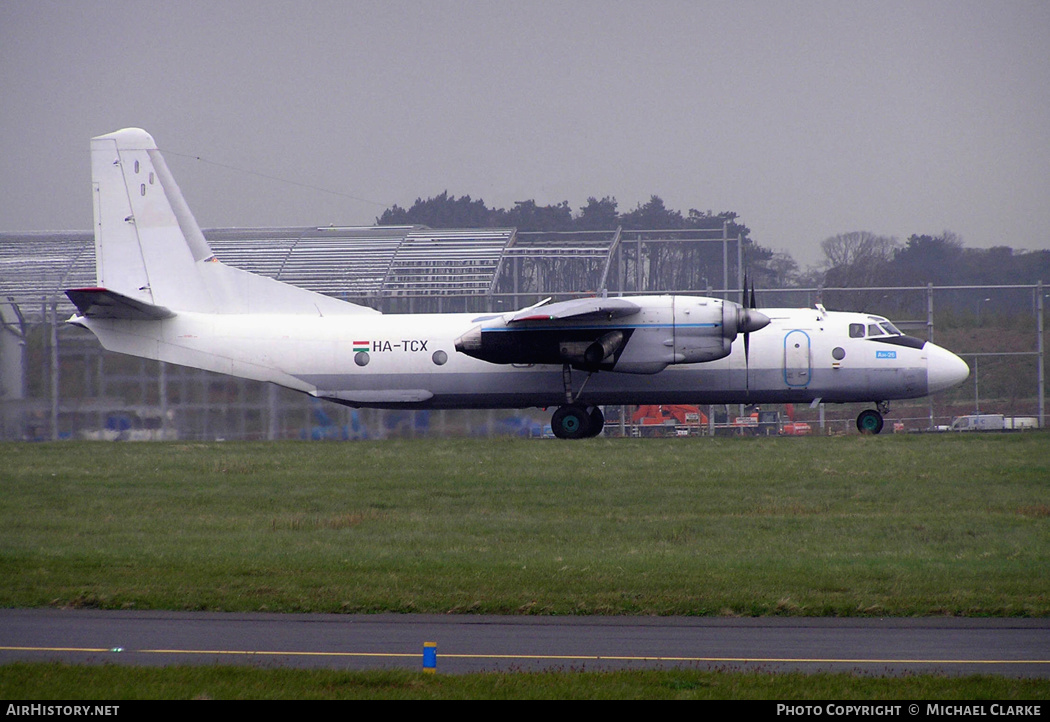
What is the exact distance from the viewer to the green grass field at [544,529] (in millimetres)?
11633

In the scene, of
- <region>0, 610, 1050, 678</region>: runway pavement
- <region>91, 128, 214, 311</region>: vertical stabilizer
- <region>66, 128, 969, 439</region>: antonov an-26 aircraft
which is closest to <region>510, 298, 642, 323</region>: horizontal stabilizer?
<region>66, 128, 969, 439</region>: antonov an-26 aircraft

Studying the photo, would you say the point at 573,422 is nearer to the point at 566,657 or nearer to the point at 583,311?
the point at 583,311

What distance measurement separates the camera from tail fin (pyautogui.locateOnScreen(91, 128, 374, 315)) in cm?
2711

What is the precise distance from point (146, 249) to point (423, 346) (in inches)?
310

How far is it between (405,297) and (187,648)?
23.5 m

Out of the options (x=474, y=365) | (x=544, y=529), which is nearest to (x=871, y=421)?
(x=474, y=365)

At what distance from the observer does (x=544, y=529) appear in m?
15.6

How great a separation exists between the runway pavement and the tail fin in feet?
55.2

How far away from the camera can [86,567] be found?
13555mm

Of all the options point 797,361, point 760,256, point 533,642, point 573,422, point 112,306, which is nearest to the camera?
point 533,642

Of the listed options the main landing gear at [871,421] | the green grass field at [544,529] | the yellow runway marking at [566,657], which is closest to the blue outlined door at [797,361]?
the main landing gear at [871,421]

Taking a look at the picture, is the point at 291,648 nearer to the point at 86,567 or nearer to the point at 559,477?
the point at 86,567

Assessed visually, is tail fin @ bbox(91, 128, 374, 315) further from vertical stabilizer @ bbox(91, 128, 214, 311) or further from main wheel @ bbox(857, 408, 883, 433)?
main wheel @ bbox(857, 408, 883, 433)

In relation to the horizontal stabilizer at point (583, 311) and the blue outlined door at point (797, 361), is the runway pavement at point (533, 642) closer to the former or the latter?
the horizontal stabilizer at point (583, 311)
